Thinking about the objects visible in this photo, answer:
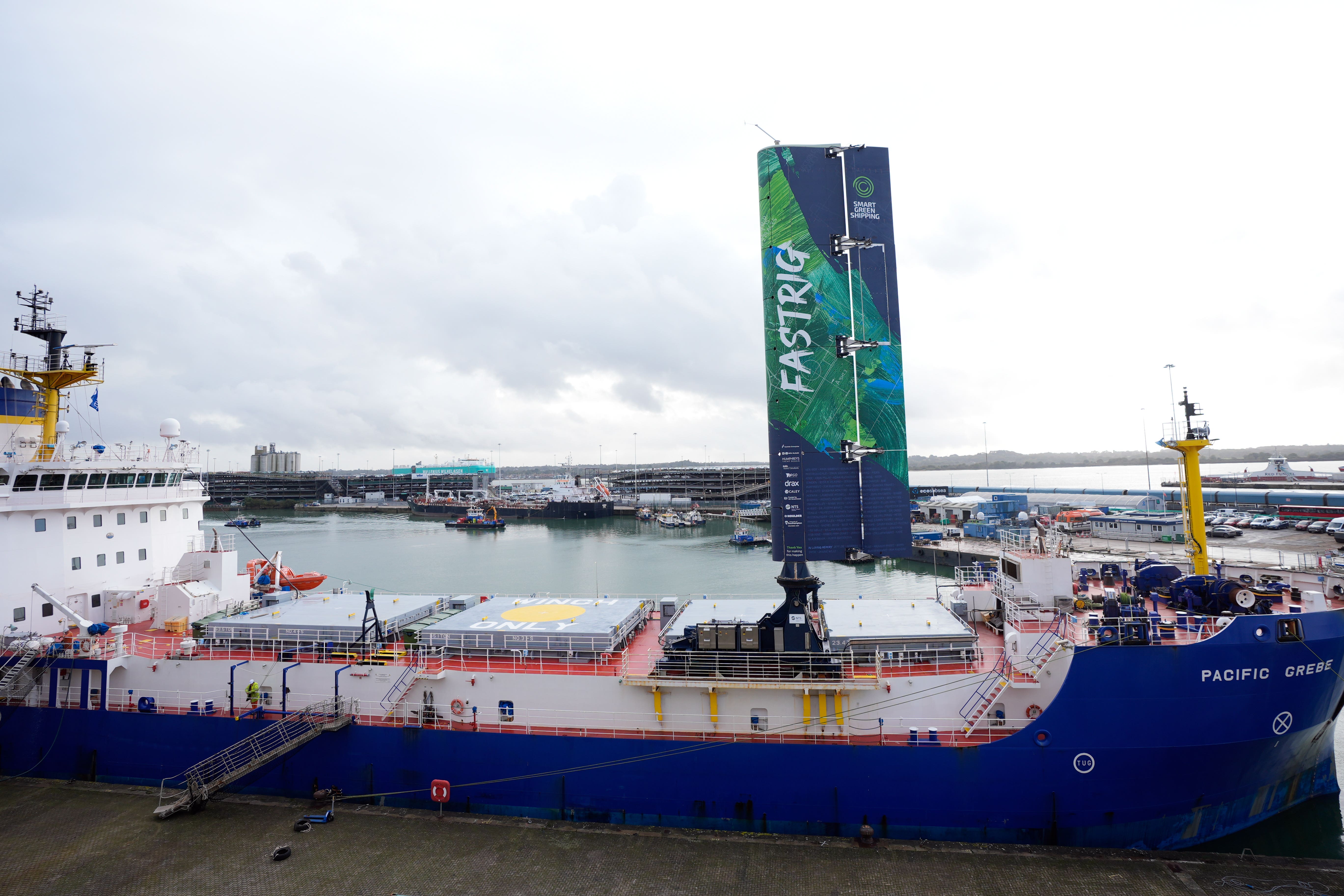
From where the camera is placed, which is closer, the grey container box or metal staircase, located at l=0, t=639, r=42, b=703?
the grey container box

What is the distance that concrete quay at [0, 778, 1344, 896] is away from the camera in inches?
390

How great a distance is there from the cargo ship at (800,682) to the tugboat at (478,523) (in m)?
73.1

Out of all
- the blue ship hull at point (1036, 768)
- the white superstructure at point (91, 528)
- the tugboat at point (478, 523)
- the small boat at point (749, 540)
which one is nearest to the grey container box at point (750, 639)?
the blue ship hull at point (1036, 768)

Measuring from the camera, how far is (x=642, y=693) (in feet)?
40.5

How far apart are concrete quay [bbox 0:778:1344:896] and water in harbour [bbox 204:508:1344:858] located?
197 cm

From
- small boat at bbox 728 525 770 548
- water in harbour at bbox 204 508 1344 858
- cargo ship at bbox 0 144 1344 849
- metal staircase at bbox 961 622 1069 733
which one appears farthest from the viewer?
small boat at bbox 728 525 770 548

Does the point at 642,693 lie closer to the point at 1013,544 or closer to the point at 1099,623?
the point at 1099,623

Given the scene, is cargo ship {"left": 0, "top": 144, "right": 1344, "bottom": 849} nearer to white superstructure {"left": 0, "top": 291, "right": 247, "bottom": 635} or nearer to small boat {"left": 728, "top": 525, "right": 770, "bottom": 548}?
white superstructure {"left": 0, "top": 291, "right": 247, "bottom": 635}

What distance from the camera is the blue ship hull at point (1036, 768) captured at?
433 inches

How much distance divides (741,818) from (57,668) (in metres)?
16.0

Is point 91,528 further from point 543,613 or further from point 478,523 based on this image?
point 478,523

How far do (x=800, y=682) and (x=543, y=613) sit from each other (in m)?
6.69

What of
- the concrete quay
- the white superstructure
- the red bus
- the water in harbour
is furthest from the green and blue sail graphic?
the red bus

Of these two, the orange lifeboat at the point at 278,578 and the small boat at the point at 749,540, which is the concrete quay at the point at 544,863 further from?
the small boat at the point at 749,540
